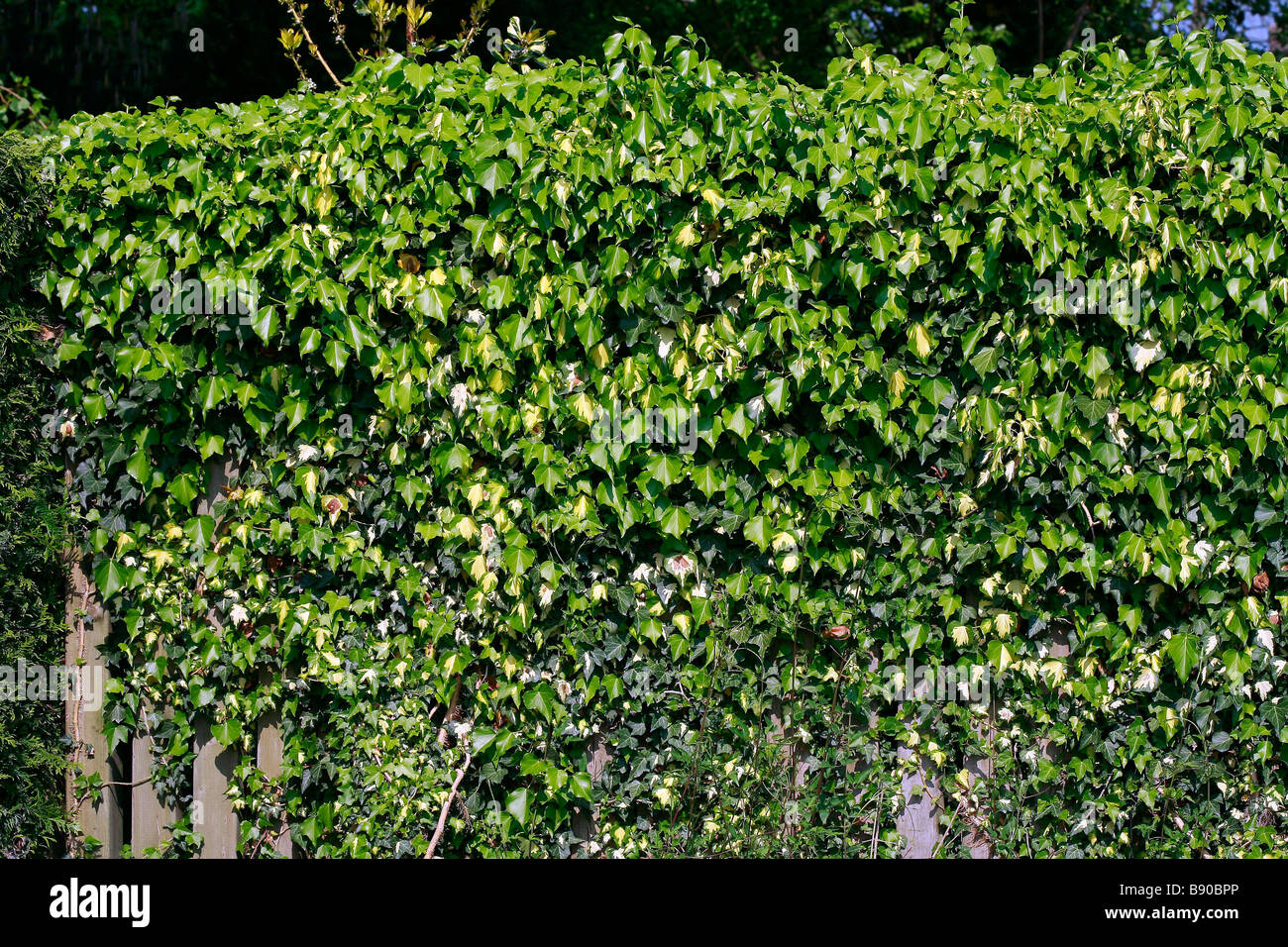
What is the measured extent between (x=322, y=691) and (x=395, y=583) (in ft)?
1.36

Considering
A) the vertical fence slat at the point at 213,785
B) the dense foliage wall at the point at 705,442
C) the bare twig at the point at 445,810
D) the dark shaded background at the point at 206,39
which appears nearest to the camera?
the dense foliage wall at the point at 705,442

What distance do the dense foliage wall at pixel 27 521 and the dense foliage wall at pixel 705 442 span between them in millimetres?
108

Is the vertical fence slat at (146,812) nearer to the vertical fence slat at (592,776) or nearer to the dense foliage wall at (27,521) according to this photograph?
the dense foliage wall at (27,521)

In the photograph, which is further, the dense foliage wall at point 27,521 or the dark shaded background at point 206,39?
the dark shaded background at point 206,39

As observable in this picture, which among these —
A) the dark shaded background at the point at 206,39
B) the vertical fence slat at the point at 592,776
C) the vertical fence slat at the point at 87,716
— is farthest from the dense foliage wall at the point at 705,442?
the dark shaded background at the point at 206,39

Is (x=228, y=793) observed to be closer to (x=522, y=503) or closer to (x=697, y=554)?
(x=522, y=503)

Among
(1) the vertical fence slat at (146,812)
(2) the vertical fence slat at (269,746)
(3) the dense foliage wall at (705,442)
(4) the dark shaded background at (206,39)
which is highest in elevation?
(4) the dark shaded background at (206,39)

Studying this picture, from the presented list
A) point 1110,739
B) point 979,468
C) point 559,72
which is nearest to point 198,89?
point 559,72

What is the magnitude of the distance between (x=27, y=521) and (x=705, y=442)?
210 centimetres

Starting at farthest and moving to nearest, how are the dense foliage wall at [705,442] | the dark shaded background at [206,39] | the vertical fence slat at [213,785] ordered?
the dark shaded background at [206,39] → the vertical fence slat at [213,785] → the dense foliage wall at [705,442]

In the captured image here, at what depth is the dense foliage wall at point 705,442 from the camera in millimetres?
2521

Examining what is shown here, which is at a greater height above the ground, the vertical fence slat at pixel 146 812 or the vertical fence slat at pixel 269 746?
the vertical fence slat at pixel 269 746

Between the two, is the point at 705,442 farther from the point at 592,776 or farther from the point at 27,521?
the point at 27,521

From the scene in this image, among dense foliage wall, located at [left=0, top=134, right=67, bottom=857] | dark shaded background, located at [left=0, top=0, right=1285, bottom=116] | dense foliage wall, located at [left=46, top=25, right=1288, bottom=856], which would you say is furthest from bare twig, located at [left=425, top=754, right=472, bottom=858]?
dark shaded background, located at [left=0, top=0, right=1285, bottom=116]
